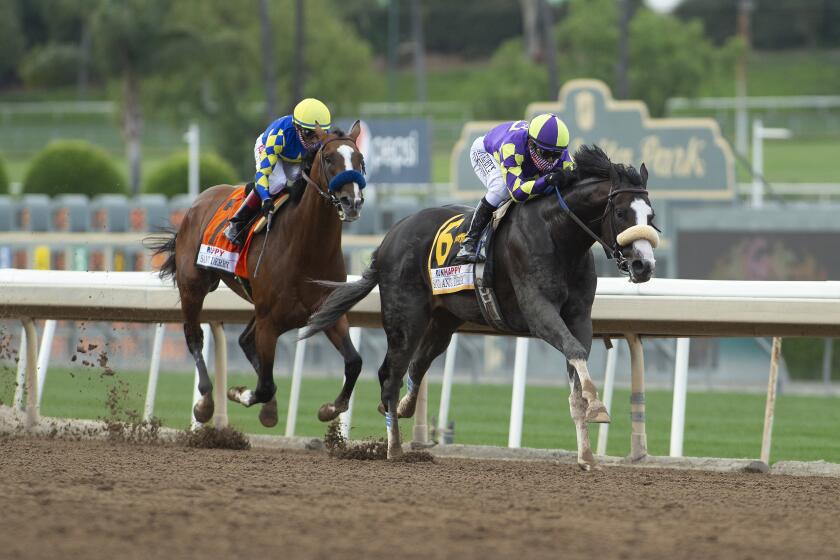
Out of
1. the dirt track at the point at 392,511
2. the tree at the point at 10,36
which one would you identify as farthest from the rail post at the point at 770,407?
the tree at the point at 10,36

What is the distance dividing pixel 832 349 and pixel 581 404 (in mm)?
10376

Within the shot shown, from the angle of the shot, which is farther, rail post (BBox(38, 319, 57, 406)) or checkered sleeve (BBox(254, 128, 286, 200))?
rail post (BBox(38, 319, 57, 406))

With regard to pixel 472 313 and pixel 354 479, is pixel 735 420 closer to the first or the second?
pixel 472 313

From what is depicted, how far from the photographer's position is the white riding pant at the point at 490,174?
701cm

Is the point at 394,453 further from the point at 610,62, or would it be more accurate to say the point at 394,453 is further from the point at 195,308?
the point at 610,62

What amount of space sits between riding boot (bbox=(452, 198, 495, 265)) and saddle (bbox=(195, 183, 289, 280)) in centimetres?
113

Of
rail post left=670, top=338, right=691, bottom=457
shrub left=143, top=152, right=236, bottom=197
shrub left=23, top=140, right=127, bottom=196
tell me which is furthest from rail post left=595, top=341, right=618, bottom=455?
shrub left=23, top=140, right=127, bottom=196

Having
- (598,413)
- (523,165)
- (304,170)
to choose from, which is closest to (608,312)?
(523,165)

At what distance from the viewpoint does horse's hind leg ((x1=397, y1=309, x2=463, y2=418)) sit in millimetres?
7539

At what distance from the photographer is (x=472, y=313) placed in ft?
23.6

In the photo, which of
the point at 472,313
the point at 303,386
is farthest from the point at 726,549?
the point at 303,386

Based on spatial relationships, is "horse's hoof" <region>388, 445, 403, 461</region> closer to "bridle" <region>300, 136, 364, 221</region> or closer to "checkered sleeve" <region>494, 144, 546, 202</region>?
"bridle" <region>300, 136, 364, 221</region>

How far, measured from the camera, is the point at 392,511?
5.03m

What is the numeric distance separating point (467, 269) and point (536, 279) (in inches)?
18.7
